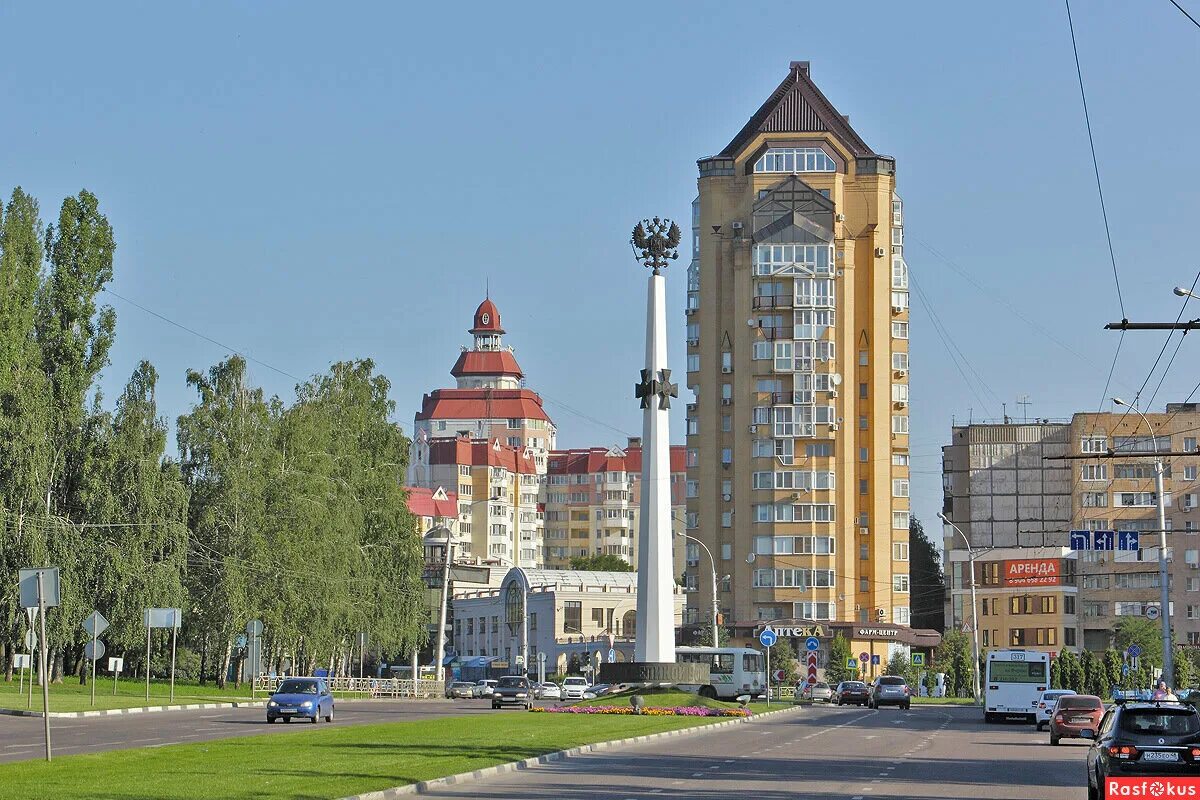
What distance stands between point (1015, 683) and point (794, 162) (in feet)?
207

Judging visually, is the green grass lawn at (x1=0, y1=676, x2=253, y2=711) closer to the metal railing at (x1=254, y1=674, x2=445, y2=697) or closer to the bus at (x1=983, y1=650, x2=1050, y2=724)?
the metal railing at (x1=254, y1=674, x2=445, y2=697)

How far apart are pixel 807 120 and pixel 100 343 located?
63463mm

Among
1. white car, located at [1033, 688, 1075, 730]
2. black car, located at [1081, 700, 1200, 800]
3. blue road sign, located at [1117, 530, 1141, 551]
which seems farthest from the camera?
blue road sign, located at [1117, 530, 1141, 551]

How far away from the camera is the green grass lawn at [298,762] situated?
1981 cm

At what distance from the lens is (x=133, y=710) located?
50281 millimetres

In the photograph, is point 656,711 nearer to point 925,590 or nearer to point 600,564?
point 925,590

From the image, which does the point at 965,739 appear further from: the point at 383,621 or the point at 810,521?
the point at 810,521

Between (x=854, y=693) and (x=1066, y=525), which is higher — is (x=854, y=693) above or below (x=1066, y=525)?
below

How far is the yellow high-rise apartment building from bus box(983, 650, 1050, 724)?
53.8 metres

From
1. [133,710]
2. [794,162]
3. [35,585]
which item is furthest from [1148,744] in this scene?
[794,162]

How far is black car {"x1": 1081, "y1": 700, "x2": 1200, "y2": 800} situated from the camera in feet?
65.8

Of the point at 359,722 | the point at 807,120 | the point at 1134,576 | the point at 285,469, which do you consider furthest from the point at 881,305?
the point at 359,722

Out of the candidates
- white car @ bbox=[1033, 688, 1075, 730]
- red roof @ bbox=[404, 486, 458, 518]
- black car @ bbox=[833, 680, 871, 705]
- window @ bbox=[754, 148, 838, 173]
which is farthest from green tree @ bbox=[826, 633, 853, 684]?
red roof @ bbox=[404, 486, 458, 518]

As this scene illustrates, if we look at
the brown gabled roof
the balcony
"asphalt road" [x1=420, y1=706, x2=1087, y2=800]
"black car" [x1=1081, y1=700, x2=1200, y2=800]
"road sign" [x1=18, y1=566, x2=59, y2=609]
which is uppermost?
the brown gabled roof
